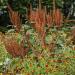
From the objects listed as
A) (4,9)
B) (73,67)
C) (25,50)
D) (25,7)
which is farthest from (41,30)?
(4,9)

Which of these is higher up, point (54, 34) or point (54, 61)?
point (54, 34)

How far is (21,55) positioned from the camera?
6.77m

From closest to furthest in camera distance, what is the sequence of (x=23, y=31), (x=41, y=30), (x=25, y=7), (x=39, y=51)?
(x=41, y=30)
(x=39, y=51)
(x=23, y=31)
(x=25, y=7)

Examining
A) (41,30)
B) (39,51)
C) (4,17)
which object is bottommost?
(4,17)

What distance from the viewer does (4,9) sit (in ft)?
59.7

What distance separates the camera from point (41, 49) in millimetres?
7199

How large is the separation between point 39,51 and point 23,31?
837 mm

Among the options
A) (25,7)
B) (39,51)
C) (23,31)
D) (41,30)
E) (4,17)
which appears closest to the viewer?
(41,30)

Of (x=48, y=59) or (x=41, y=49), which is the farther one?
(x=41, y=49)

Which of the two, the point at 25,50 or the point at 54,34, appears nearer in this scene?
the point at 25,50

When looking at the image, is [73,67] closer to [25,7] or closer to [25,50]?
[25,50]

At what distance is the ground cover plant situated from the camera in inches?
262

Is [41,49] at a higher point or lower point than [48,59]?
higher

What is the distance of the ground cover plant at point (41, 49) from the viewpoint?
6.66 meters
